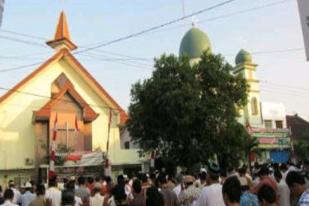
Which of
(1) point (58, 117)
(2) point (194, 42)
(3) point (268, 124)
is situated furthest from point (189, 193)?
(2) point (194, 42)

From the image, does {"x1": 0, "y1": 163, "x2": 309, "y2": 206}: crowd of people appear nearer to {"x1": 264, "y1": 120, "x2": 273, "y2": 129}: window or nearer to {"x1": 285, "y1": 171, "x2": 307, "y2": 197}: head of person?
{"x1": 285, "y1": 171, "x2": 307, "y2": 197}: head of person

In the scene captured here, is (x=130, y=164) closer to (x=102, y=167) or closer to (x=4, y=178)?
(x=102, y=167)

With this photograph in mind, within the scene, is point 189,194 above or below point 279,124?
below

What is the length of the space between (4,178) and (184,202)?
2130 centimetres

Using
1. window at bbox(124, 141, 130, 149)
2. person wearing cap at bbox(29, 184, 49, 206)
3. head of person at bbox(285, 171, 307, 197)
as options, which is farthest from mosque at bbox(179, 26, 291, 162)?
head of person at bbox(285, 171, 307, 197)

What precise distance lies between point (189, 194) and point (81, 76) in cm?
2513

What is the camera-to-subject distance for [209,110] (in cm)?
2395

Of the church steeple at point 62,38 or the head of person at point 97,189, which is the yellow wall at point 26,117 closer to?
the church steeple at point 62,38

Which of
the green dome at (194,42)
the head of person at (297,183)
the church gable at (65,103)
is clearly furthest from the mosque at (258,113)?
the head of person at (297,183)

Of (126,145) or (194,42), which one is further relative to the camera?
(194,42)

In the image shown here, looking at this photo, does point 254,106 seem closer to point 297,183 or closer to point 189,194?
point 189,194

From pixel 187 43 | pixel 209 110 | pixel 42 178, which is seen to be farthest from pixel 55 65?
pixel 187 43

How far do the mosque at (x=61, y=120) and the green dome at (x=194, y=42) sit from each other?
13124mm

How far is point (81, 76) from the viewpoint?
33.2 m
